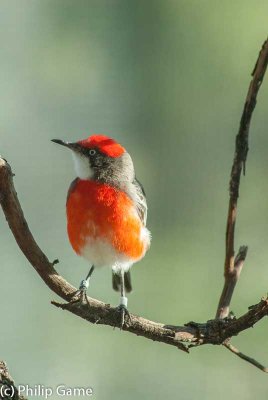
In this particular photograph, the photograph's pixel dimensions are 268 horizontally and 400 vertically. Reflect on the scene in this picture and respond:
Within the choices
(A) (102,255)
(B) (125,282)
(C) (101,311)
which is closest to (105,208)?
(A) (102,255)

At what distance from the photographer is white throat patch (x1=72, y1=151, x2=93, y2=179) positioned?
151 inches

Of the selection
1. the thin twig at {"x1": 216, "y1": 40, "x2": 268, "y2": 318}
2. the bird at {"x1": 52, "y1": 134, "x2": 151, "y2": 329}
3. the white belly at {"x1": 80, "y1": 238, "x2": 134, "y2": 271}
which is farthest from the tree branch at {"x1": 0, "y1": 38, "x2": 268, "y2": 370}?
the white belly at {"x1": 80, "y1": 238, "x2": 134, "y2": 271}

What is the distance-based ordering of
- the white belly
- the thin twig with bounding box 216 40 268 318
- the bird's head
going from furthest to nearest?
the bird's head < the white belly < the thin twig with bounding box 216 40 268 318

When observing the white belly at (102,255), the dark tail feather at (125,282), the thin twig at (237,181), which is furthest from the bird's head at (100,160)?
the thin twig at (237,181)

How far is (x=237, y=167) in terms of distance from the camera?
2590mm

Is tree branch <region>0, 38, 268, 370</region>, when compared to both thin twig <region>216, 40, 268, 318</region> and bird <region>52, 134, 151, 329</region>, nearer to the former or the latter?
thin twig <region>216, 40, 268, 318</region>

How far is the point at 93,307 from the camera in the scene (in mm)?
2598

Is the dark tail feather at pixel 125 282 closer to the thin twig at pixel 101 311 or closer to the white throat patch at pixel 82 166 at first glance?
the white throat patch at pixel 82 166

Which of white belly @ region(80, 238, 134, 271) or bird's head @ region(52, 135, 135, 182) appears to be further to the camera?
bird's head @ region(52, 135, 135, 182)

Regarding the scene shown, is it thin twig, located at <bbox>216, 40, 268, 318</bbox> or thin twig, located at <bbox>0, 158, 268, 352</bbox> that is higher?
thin twig, located at <bbox>216, 40, 268, 318</bbox>

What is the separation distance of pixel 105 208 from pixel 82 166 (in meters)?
0.32

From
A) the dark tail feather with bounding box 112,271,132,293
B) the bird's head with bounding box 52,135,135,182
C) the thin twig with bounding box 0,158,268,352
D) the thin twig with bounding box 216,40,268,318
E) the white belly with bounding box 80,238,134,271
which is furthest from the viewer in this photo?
the dark tail feather with bounding box 112,271,132,293

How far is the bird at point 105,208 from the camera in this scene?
365 centimetres

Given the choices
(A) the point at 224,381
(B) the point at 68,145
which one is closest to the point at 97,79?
(A) the point at 224,381
